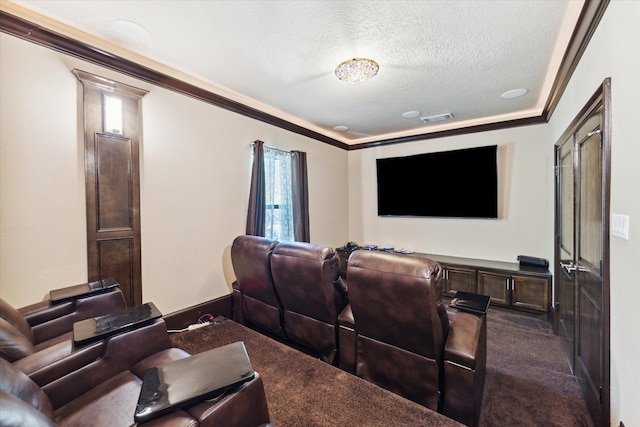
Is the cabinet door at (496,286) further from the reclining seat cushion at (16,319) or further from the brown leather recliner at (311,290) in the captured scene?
the reclining seat cushion at (16,319)

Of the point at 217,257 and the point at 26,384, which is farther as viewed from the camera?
the point at 217,257

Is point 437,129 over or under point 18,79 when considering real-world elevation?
over

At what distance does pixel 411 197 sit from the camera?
4758mm

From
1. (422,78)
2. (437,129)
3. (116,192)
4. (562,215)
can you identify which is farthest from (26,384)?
(437,129)

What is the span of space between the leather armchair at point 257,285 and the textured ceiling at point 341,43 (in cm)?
169

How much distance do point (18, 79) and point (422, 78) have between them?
338 cm

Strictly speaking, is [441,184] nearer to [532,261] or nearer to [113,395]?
[532,261]

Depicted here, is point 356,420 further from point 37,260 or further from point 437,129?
point 437,129

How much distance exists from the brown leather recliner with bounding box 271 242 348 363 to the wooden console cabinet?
2.50 m

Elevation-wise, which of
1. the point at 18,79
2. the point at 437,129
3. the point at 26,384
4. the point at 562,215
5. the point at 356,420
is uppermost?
the point at 437,129

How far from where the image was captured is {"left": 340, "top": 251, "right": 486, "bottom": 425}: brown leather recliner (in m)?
1.50

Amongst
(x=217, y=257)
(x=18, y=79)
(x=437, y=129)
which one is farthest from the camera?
(x=437, y=129)

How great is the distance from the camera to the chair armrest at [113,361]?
1212 millimetres

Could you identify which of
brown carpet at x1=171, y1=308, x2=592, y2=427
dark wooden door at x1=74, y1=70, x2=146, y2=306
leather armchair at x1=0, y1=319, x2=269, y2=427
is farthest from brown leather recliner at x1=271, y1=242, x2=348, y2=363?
dark wooden door at x1=74, y1=70, x2=146, y2=306
